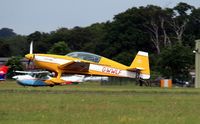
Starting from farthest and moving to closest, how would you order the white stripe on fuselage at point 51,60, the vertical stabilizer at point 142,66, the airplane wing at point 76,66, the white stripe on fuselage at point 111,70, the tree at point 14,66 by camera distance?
the tree at point 14,66 → the vertical stabilizer at point 142,66 → the white stripe on fuselage at point 111,70 → the white stripe on fuselage at point 51,60 → the airplane wing at point 76,66

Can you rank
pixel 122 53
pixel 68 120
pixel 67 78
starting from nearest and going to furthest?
1. pixel 68 120
2. pixel 67 78
3. pixel 122 53

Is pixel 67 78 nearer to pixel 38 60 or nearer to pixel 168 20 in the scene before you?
pixel 38 60

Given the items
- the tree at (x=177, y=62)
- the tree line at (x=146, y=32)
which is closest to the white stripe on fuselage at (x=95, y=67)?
the tree at (x=177, y=62)

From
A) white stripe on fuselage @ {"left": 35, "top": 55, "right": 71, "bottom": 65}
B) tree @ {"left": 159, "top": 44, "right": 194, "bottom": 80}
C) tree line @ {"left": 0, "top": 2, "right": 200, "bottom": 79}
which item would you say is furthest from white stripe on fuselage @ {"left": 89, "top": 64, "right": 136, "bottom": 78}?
tree line @ {"left": 0, "top": 2, "right": 200, "bottom": 79}

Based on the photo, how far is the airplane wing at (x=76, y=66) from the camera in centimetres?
5094

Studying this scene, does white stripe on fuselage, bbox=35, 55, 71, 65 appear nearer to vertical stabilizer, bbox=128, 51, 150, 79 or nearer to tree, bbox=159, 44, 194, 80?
vertical stabilizer, bbox=128, 51, 150, 79

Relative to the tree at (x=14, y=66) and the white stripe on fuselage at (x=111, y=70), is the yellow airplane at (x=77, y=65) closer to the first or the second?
the white stripe on fuselage at (x=111, y=70)

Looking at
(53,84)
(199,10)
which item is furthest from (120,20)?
(53,84)

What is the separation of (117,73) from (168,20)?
59.2m

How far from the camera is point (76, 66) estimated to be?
169 feet

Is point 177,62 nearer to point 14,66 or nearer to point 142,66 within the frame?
point 142,66

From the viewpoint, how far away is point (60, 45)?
10831cm

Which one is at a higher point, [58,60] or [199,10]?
[199,10]

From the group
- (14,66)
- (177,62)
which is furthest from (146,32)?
(177,62)
